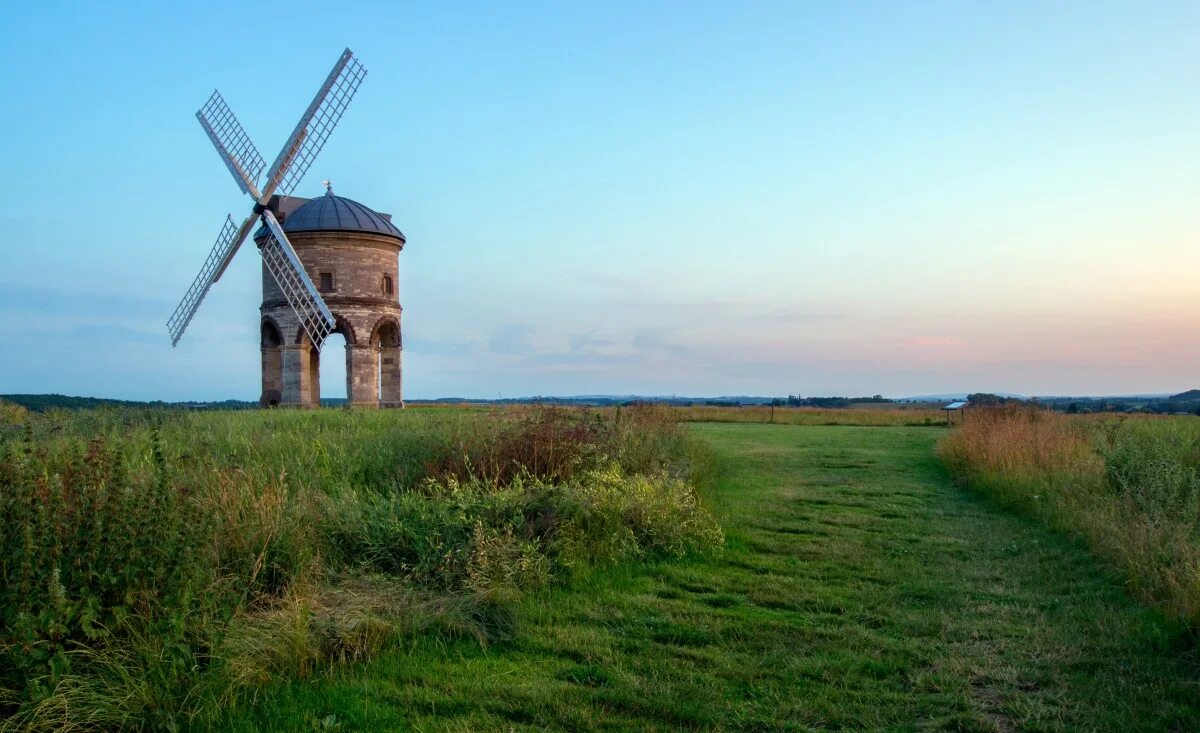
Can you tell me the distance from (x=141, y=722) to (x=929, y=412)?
37.6m

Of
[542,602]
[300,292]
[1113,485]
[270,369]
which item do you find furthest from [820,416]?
[542,602]

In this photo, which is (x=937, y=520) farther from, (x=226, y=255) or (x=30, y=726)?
(x=226, y=255)

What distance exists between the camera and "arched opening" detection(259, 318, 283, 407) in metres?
28.3

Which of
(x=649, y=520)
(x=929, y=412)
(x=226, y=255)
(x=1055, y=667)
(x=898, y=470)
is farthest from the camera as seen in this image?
(x=929, y=412)

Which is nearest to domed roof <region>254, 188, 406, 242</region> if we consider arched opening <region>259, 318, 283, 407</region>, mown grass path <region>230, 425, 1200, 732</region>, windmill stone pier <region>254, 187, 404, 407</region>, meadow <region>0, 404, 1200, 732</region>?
windmill stone pier <region>254, 187, 404, 407</region>

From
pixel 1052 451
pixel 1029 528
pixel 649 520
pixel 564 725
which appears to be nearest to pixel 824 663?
pixel 564 725

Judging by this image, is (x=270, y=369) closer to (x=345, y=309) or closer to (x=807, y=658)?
(x=345, y=309)

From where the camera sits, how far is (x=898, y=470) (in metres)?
16.2

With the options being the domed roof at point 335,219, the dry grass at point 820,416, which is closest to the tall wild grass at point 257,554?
the domed roof at point 335,219

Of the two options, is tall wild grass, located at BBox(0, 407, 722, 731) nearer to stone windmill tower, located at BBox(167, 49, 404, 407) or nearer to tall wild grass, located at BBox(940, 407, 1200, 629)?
tall wild grass, located at BBox(940, 407, 1200, 629)

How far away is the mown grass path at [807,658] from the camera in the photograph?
4340 mm

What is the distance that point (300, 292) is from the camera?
26312 mm

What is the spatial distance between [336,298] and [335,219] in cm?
273

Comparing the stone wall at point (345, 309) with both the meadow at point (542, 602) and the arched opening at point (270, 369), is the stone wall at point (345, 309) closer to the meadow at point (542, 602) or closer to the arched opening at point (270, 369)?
the arched opening at point (270, 369)
